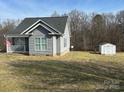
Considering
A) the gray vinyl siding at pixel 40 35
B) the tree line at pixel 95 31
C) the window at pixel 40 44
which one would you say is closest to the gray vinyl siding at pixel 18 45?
the gray vinyl siding at pixel 40 35

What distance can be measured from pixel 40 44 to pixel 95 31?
1504cm

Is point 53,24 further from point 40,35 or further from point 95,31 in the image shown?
point 95,31

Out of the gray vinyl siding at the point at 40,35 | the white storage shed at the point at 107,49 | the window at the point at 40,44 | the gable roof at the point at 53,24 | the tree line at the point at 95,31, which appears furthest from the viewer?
the tree line at the point at 95,31

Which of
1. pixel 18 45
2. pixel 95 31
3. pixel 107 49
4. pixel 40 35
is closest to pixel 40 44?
pixel 40 35

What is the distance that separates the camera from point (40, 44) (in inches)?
903

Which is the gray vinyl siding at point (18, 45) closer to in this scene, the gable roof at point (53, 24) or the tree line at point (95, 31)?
the gable roof at point (53, 24)

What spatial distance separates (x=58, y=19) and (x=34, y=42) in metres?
5.66

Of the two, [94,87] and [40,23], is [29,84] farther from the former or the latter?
[40,23]

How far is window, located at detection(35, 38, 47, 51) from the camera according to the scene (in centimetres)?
2281

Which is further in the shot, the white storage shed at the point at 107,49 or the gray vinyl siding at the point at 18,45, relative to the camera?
the white storage shed at the point at 107,49

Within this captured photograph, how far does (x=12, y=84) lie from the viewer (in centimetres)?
888

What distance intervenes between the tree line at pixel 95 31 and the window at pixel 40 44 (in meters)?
11.9

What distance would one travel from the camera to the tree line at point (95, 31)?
33.3 metres

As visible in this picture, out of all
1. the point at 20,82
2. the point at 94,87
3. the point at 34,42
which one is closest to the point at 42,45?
the point at 34,42
